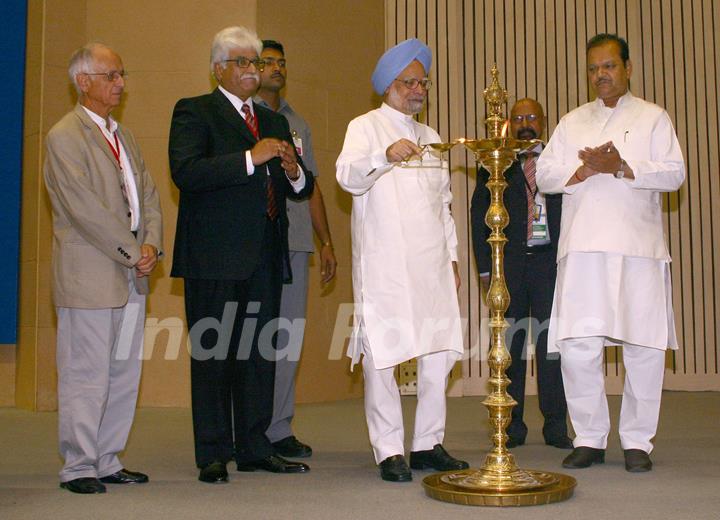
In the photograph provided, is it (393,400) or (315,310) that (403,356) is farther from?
(315,310)

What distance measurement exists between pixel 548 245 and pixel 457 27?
376 centimetres

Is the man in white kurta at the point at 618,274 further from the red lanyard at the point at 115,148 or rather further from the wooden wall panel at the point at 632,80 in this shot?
the wooden wall panel at the point at 632,80

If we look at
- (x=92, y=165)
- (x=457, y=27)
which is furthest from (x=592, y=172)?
(x=457, y=27)

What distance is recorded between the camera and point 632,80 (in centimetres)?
833

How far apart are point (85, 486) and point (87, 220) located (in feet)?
3.33

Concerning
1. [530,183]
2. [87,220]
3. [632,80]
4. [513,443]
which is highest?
[632,80]

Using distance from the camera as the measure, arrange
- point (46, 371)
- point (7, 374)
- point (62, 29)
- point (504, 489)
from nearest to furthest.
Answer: point (504, 489), point (46, 371), point (62, 29), point (7, 374)

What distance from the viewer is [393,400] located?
3846 millimetres

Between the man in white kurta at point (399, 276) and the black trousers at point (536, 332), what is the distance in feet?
3.40

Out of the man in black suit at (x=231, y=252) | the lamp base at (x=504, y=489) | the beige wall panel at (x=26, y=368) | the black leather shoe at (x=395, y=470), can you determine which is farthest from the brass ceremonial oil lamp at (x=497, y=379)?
the beige wall panel at (x=26, y=368)

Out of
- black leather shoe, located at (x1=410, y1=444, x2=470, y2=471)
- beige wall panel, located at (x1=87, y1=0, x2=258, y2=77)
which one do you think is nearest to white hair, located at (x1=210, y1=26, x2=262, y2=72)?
black leather shoe, located at (x1=410, y1=444, x2=470, y2=471)

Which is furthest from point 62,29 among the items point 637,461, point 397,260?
point 637,461

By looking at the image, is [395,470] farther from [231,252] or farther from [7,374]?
[7,374]

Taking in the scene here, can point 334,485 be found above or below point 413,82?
below
